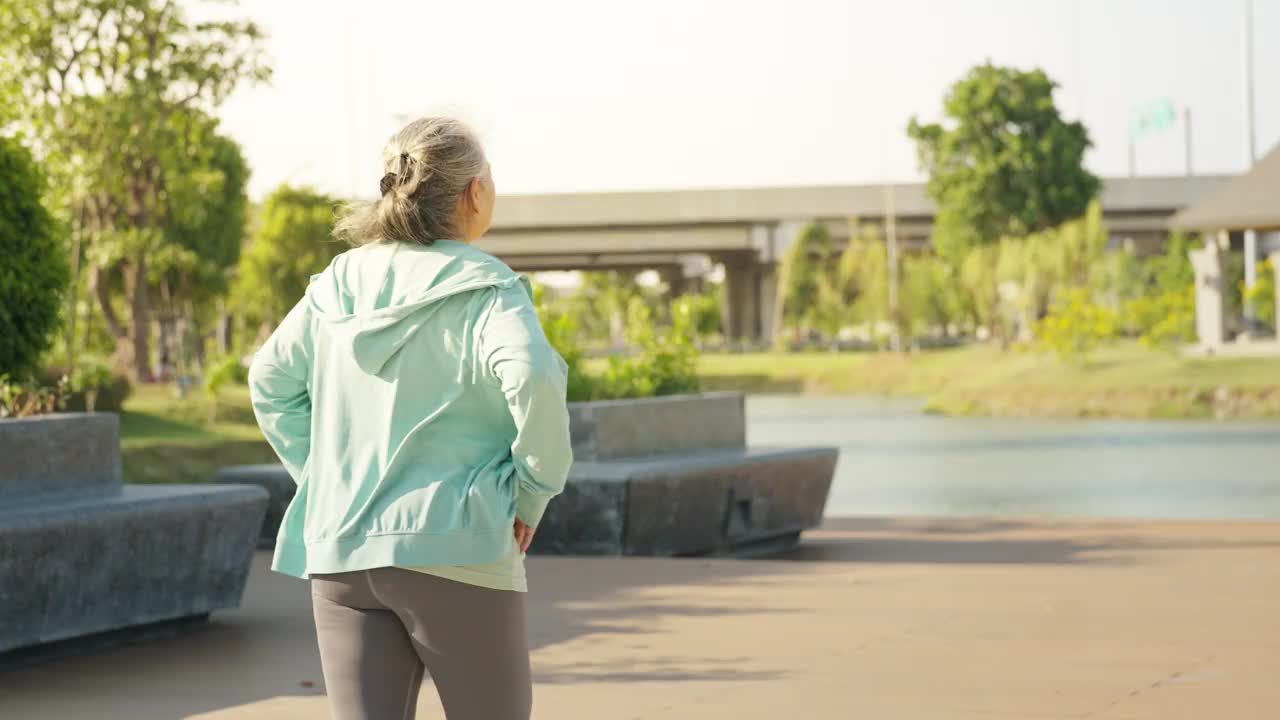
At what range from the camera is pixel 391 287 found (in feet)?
10.2

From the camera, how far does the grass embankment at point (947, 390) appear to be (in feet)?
75.3

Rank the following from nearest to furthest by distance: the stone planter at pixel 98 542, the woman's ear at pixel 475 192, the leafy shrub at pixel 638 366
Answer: the woman's ear at pixel 475 192
the stone planter at pixel 98 542
the leafy shrub at pixel 638 366

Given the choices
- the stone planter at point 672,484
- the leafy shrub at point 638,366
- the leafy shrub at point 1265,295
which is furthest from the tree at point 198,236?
the leafy shrub at point 1265,295

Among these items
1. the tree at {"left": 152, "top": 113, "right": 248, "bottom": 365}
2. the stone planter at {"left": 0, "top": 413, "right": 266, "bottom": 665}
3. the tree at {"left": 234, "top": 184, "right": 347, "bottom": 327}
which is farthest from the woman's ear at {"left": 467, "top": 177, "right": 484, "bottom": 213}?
the tree at {"left": 234, "top": 184, "right": 347, "bottom": 327}

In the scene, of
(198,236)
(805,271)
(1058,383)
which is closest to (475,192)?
(1058,383)

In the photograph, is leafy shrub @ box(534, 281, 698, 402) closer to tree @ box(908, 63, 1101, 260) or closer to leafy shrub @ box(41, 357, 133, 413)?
leafy shrub @ box(41, 357, 133, 413)

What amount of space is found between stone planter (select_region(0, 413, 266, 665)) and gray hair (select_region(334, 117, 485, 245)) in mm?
4085

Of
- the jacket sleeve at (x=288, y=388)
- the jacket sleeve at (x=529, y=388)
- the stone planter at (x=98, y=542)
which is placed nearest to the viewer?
the jacket sleeve at (x=529, y=388)

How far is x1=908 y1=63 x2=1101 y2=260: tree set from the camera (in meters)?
63.6

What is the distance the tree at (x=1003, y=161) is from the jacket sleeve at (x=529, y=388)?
61.4 metres

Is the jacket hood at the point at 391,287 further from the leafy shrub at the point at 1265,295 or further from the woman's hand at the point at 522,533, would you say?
the leafy shrub at the point at 1265,295

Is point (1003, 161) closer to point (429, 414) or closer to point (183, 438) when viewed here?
point (183, 438)

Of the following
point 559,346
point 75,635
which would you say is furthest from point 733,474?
point 75,635

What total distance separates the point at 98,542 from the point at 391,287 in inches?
174
